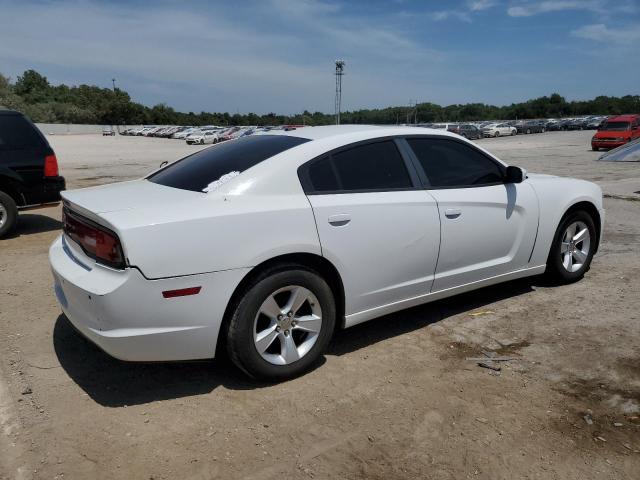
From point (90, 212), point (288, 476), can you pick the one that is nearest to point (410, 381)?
point (288, 476)

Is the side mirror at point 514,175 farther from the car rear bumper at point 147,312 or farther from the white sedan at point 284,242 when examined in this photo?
the car rear bumper at point 147,312

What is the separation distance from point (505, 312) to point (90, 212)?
11.2 feet

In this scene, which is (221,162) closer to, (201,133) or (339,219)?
(339,219)

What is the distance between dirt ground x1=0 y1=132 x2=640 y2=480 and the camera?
262 centimetres

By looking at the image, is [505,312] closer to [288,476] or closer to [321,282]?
[321,282]

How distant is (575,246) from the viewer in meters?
5.26

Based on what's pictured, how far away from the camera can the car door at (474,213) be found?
13.4ft

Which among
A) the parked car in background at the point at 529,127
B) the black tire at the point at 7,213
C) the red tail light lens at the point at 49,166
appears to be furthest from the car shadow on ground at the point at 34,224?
the parked car in background at the point at 529,127

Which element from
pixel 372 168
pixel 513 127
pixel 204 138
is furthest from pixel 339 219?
pixel 513 127

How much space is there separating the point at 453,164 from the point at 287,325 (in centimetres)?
197

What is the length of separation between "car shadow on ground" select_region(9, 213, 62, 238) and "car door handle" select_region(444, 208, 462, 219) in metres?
6.59

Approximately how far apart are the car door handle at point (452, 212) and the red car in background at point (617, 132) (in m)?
26.8

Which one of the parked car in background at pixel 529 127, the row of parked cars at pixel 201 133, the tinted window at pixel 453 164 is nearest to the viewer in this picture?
the tinted window at pixel 453 164

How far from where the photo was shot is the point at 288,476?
2.54m
